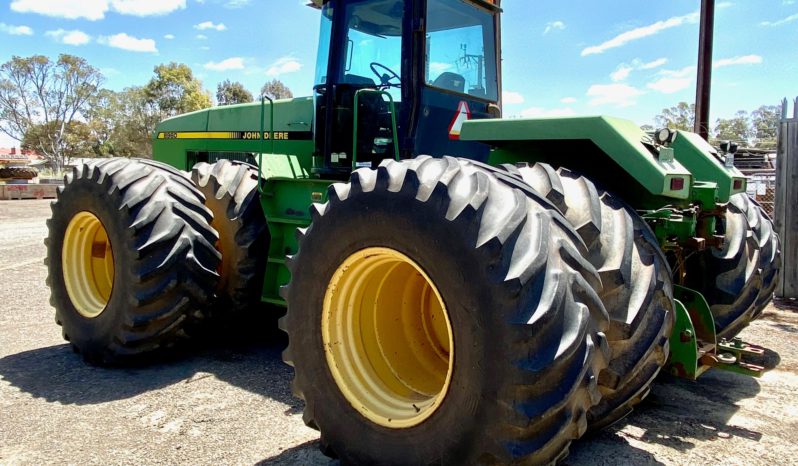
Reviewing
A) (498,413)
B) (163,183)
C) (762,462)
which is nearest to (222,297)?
(163,183)

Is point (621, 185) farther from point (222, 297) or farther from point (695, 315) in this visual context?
point (222, 297)

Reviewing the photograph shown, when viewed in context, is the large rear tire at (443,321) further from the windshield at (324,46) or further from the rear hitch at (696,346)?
the windshield at (324,46)

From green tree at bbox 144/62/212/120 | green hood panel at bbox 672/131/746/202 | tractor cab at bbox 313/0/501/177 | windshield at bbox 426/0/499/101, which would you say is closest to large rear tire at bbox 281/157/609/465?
tractor cab at bbox 313/0/501/177

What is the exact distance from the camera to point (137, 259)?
14.5 ft

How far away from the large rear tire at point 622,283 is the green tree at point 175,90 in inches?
1717

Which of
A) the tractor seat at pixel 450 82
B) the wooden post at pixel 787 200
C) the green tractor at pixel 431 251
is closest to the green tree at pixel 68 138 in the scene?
the green tractor at pixel 431 251

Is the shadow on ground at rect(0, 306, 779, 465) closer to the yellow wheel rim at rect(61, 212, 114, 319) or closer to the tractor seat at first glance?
the yellow wheel rim at rect(61, 212, 114, 319)

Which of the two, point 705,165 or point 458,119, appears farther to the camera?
point 458,119

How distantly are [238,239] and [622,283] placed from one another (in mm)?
3107

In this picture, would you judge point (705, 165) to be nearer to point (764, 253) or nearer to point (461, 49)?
point (764, 253)

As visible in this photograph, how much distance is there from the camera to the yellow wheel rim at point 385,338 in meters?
2.91

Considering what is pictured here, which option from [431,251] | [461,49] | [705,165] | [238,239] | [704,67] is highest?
[704,67]

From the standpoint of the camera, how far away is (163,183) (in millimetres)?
4758

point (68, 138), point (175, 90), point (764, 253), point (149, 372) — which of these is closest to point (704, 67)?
point (764, 253)
